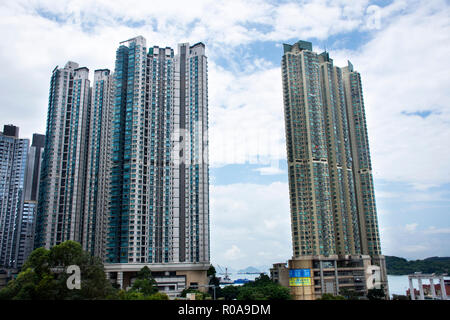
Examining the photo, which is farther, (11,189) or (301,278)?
(11,189)

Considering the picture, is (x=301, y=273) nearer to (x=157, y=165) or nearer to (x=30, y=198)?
(x=157, y=165)

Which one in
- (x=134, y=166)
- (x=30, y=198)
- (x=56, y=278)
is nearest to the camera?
(x=56, y=278)

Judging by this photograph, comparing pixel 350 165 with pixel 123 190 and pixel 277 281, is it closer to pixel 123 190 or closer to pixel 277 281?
pixel 277 281

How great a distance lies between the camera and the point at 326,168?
24.2 metres

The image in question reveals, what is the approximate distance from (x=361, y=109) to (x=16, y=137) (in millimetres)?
26364

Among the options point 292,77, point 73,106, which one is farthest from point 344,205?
point 73,106

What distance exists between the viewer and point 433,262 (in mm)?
21625

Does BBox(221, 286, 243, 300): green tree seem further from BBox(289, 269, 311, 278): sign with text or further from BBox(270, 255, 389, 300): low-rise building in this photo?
BBox(289, 269, 311, 278): sign with text

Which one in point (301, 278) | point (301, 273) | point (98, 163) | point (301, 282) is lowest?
point (301, 282)

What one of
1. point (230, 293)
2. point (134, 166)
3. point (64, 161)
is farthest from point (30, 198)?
point (230, 293)

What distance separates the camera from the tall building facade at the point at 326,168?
23.3 meters

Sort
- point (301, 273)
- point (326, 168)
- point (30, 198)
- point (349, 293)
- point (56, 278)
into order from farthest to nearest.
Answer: point (30, 198) → point (326, 168) → point (349, 293) → point (301, 273) → point (56, 278)

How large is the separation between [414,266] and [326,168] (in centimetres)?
830
